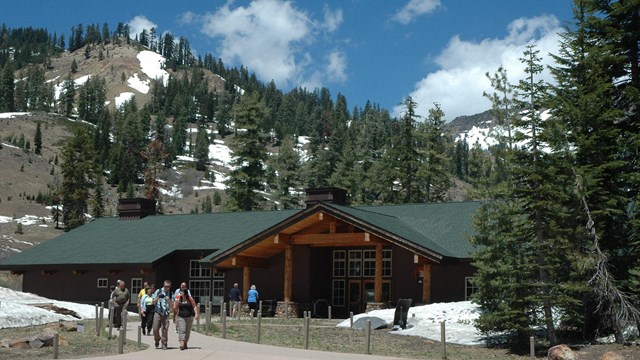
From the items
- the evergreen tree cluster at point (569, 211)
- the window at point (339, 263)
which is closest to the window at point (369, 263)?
the window at point (339, 263)

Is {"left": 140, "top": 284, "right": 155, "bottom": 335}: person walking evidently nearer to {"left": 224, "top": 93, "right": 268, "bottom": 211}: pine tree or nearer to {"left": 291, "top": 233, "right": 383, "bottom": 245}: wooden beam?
{"left": 291, "top": 233, "right": 383, "bottom": 245}: wooden beam

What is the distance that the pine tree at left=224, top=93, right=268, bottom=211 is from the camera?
59250mm

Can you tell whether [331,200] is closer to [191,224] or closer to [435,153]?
[191,224]

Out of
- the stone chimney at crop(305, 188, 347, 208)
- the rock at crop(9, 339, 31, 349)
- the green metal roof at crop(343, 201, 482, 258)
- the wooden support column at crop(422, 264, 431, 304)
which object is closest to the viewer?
the rock at crop(9, 339, 31, 349)

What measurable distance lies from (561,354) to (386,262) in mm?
14389

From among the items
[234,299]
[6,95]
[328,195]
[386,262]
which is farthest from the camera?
[6,95]

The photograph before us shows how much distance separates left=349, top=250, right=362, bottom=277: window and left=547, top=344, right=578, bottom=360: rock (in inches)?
594

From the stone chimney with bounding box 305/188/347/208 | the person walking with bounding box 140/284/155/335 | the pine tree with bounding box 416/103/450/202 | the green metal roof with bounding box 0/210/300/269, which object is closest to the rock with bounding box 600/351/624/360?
the person walking with bounding box 140/284/155/335

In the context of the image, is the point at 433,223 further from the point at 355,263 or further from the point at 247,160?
the point at 247,160

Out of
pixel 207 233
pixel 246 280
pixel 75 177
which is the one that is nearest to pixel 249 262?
pixel 246 280

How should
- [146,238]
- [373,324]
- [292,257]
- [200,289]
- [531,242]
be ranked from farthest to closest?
1. [146,238]
2. [200,289]
3. [292,257]
4. [373,324]
5. [531,242]

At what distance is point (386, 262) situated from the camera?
3328 cm

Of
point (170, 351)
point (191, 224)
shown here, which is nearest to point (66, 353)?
point (170, 351)

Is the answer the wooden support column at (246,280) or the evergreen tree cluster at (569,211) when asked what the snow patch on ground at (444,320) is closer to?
the evergreen tree cluster at (569,211)
